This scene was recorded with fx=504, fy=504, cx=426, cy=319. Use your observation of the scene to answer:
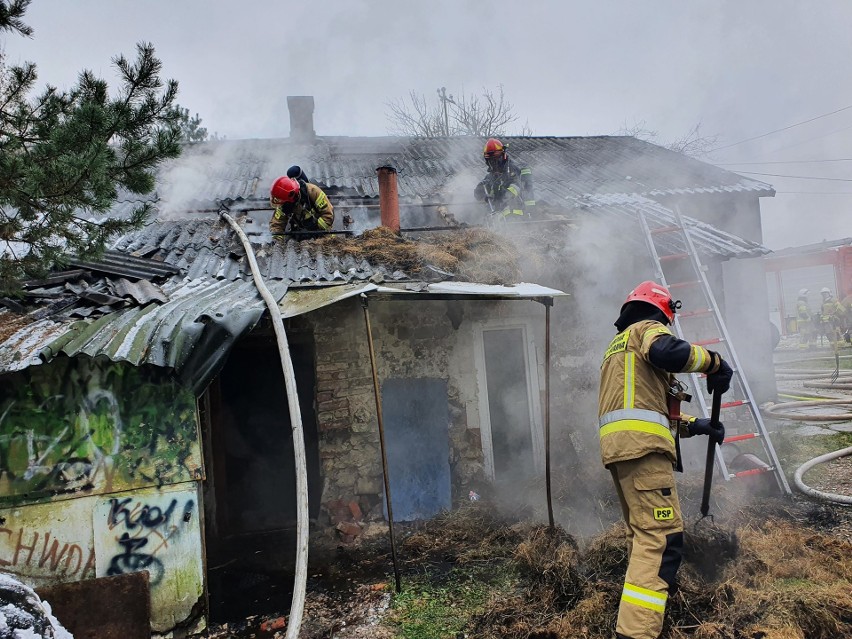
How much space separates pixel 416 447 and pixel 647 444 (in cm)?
340

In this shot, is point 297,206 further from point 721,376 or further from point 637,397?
point 721,376

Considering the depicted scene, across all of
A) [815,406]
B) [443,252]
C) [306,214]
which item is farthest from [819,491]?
[306,214]

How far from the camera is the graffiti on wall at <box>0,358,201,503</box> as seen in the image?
414 centimetres

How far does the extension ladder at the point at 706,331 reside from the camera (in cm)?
588

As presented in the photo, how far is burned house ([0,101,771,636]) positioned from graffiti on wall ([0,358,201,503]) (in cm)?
2

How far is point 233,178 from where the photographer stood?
981cm

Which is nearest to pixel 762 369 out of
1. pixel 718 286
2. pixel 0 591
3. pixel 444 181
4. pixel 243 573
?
pixel 718 286

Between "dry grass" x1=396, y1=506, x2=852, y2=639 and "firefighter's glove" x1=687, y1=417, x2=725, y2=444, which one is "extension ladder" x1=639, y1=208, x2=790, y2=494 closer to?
"dry grass" x1=396, y1=506, x2=852, y2=639

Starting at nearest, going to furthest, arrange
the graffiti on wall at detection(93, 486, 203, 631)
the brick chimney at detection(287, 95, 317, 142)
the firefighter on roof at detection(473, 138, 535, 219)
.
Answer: the graffiti on wall at detection(93, 486, 203, 631) < the firefighter on roof at detection(473, 138, 535, 219) < the brick chimney at detection(287, 95, 317, 142)

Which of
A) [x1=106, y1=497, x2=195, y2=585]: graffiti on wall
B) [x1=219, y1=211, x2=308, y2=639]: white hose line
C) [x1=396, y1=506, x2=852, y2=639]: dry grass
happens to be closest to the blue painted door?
[x1=396, y1=506, x2=852, y2=639]: dry grass

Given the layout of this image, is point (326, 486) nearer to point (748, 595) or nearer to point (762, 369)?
point (748, 595)

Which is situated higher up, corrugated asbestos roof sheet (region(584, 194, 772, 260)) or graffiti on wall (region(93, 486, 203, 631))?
corrugated asbestos roof sheet (region(584, 194, 772, 260))

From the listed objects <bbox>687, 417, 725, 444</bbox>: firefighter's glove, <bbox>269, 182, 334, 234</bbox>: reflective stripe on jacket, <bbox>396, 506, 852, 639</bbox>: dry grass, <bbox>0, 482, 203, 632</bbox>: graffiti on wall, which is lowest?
<bbox>396, 506, 852, 639</bbox>: dry grass

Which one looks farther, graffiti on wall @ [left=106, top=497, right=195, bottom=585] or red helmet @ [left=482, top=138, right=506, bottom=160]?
red helmet @ [left=482, top=138, right=506, bottom=160]
